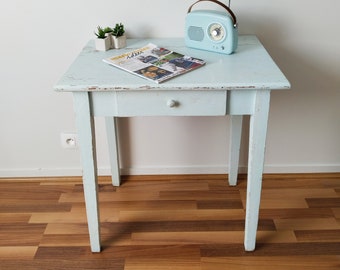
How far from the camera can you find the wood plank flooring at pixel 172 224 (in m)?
1.56

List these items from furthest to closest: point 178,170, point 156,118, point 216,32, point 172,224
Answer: point 178,170
point 156,118
point 172,224
point 216,32

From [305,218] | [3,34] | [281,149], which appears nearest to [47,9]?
[3,34]

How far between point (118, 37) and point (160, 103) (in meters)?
0.44

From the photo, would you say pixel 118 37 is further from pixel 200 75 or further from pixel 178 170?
pixel 178 170

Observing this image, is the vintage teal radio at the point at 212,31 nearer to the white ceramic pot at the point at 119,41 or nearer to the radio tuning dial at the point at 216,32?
the radio tuning dial at the point at 216,32

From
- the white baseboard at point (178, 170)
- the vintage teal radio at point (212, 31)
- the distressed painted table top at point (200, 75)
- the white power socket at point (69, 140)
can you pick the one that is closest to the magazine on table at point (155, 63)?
the distressed painted table top at point (200, 75)

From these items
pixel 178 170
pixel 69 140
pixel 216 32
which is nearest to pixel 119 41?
pixel 216 32

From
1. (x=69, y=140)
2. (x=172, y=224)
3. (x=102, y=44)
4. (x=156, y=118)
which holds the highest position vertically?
(x=102, y=44)

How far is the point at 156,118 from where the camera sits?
6.31 feet

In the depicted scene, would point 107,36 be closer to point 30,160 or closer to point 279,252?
point 30,160

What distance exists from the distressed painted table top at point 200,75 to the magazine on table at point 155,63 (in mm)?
21

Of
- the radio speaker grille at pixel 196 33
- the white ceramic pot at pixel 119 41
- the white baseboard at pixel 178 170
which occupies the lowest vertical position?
the white baseboard at pixel 178 170

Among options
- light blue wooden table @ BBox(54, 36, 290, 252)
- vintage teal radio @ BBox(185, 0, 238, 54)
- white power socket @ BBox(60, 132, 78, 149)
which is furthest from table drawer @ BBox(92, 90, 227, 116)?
white power socket @ BBox(60, 132, 78, 149)

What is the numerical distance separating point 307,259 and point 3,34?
1.58m
